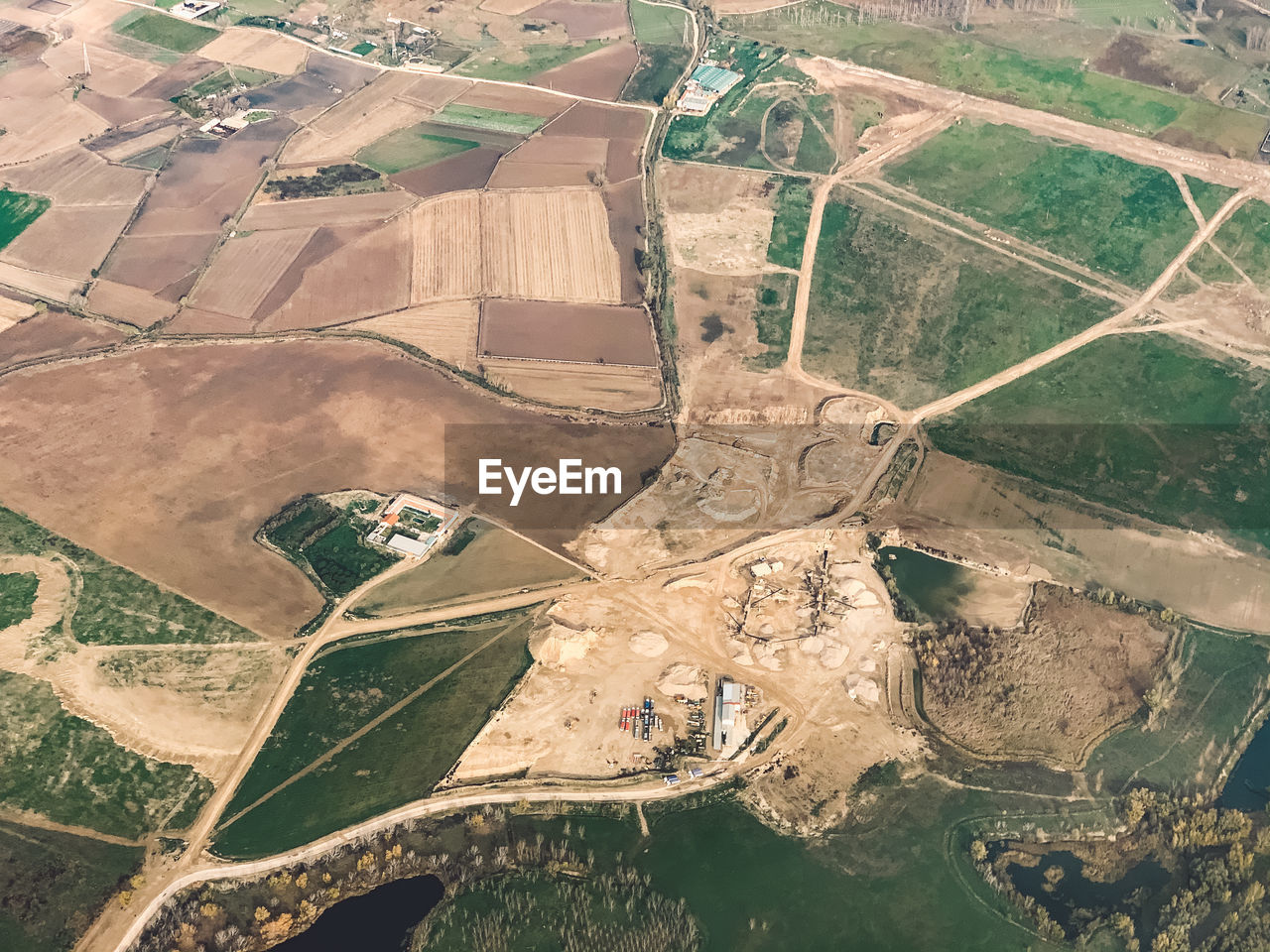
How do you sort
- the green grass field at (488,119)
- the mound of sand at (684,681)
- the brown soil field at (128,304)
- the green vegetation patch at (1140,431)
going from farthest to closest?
the green grass field at (488,119) < the brown soil field at (128,304) < the green vegetation patch at (1140,431) < the mound of sand at (684,681)

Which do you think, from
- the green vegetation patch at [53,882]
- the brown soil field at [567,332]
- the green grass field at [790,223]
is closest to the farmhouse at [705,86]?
the green grass field at [790,223]

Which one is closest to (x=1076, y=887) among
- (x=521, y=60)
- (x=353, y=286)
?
(x=353, y=286)

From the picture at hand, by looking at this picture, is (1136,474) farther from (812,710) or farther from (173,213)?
(173,213)

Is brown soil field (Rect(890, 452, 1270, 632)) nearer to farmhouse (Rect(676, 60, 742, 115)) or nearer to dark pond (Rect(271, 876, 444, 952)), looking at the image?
dark pond (Rect(271, 876, 444, 952))

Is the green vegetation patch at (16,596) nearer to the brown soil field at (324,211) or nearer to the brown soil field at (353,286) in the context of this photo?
the brown soil field at (353,286)

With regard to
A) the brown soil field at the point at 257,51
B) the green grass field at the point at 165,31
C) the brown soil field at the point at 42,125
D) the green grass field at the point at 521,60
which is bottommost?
the green grass field at the point at 521,60
